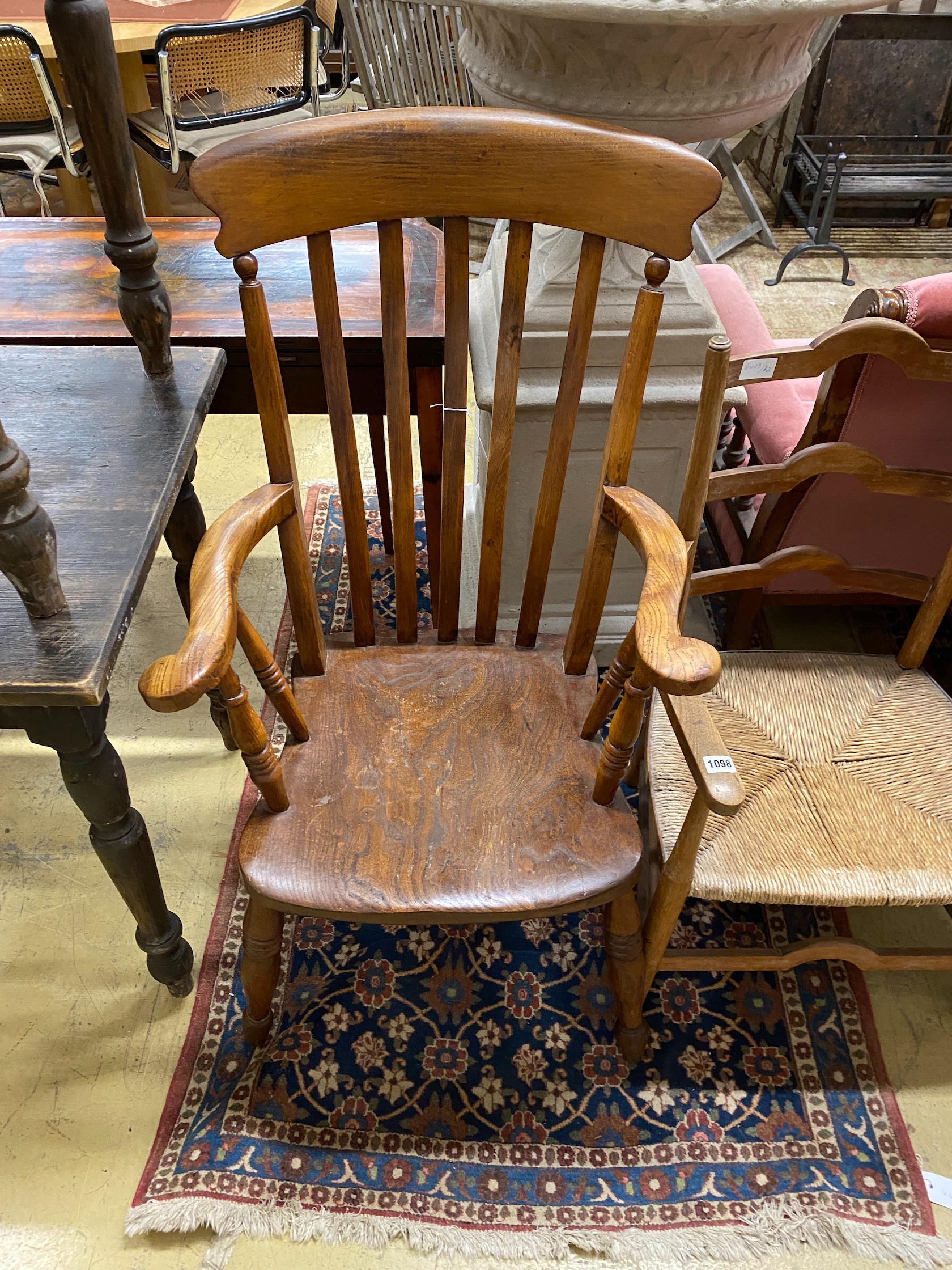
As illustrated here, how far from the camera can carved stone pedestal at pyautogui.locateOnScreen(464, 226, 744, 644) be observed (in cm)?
138

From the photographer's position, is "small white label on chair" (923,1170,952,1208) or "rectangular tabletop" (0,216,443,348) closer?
"small white label on chair" (923,1170,952,1208)

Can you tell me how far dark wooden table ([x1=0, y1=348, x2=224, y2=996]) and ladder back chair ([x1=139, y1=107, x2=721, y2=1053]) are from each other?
117 millimetres

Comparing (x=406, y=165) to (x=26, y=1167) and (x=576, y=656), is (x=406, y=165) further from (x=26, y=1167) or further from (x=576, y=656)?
(x=26, y=1167)

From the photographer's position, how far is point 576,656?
118 centimetres

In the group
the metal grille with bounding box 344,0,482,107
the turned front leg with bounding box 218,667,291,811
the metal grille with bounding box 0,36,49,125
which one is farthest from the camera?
the metal grille with bounding box 344,0,482,107

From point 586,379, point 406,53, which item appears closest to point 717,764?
point 586,379

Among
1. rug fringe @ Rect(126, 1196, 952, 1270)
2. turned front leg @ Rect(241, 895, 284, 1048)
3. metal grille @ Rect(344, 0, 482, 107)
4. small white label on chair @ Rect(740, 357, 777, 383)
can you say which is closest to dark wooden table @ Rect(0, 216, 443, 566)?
small white label on chair @ Rect(740, 357, 777, 383)

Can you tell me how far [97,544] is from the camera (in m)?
0.99

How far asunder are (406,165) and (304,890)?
0.76m

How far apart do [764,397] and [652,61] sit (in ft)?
2.79

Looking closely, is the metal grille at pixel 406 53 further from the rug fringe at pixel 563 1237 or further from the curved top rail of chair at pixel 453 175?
the rug fringe at pixel 563 1237

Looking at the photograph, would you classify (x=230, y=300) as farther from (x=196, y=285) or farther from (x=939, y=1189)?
(x=939, y=1189)

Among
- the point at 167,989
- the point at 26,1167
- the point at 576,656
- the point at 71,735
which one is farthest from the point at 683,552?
the point at 26,1167

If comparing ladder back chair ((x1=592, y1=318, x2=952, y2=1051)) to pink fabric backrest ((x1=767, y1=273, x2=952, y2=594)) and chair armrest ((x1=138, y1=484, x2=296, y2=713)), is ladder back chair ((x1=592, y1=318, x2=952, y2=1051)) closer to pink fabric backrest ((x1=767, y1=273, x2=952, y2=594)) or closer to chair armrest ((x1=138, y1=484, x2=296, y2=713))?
pink fabric backrest ((x1=767, y1=273, x2=952, y2=594))
